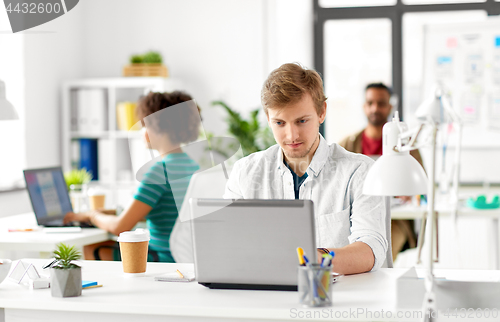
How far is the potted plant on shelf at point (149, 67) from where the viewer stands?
14.8 ft

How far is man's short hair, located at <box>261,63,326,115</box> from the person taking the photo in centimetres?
174

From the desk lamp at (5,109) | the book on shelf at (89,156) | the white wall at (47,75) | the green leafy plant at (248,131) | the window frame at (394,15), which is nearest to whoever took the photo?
the desk lamp at (5,109)

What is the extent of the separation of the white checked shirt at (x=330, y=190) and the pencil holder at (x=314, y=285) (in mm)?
392

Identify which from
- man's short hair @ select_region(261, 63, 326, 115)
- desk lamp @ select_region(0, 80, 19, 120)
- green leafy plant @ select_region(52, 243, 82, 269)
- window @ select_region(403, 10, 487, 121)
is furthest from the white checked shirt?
window @ select_region(403, 10, 487, 121)

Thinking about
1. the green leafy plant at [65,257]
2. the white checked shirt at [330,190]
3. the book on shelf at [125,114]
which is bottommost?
the green leafy plant at [65,257]

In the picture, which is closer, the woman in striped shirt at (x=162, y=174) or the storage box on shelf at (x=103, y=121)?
the woman in striped shirt at (x=162, y=174)

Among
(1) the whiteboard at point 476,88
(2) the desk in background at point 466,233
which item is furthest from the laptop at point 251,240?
(1) the whiteboard at point 476,88

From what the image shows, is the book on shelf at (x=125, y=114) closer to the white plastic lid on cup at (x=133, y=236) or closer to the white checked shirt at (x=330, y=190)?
the white checked shirt at (x=330, y=190)

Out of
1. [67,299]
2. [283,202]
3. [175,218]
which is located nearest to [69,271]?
[67,299]

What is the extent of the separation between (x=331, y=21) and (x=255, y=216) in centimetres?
396

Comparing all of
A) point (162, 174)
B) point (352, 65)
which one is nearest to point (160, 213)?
point (162, 174)

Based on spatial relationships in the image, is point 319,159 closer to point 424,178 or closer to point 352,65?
point 424,178

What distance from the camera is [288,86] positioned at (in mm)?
1741

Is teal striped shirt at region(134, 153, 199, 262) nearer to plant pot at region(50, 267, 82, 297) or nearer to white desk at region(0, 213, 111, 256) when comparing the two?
white desk at region(0, 213, 111, 256)
